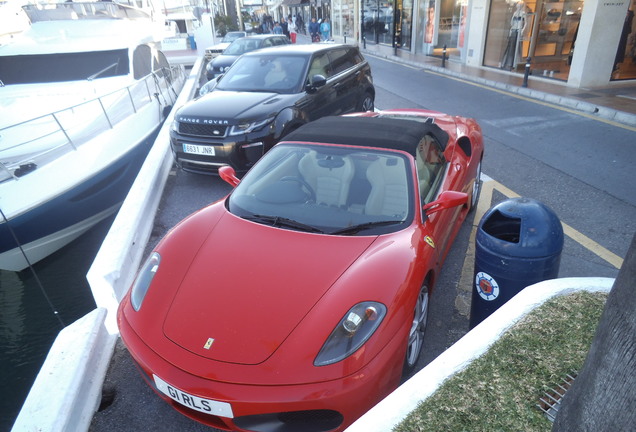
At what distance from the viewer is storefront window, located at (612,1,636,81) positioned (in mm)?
11383

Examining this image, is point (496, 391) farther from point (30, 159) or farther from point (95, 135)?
point (95, 135)

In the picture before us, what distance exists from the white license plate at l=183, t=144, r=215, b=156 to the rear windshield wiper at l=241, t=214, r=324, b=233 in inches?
109

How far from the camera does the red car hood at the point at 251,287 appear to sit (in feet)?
7.30

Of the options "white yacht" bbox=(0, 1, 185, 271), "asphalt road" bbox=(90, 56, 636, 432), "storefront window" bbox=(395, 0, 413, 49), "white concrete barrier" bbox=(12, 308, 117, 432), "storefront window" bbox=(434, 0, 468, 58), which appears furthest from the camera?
"storefront window" bbox=(395, 0, 413, 49)

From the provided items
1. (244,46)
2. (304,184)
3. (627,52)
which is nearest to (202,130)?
(304,184)

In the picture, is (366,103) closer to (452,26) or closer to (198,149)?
(198,149)

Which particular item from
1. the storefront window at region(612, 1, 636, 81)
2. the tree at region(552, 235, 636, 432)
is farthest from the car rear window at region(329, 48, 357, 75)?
the storefront window at region(612, 1, 636, 81)

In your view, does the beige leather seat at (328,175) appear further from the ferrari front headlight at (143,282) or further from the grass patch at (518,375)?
the grass patch at (518,375)

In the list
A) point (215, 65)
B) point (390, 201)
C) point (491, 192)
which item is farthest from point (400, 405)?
point (215, 65)

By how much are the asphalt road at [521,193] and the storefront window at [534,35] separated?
4.48 m

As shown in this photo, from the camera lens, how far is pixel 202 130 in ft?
18.6

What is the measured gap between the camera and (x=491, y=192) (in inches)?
220

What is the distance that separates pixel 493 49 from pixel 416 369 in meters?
16.0

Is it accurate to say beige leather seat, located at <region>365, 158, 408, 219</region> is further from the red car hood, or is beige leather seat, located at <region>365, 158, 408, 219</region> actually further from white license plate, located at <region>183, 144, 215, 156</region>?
white license plate, located at <region>183, 144, 215, 156</region>
